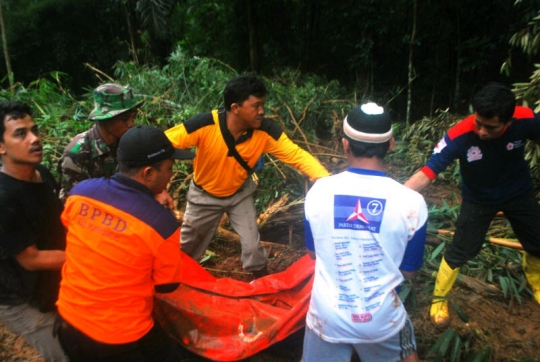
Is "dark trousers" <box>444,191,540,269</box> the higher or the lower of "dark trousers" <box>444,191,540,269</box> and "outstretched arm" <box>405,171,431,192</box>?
the lower

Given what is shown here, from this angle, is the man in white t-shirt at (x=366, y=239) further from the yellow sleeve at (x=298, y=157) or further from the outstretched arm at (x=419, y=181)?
the yellow sleeve at (x=298, y=157)

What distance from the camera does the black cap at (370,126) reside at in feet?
4.89

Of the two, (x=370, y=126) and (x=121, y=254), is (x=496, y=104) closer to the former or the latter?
(x=370, y=126)

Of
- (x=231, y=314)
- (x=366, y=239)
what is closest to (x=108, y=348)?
(x=231, y=314)

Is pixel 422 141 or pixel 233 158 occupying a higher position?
pixel 233 158

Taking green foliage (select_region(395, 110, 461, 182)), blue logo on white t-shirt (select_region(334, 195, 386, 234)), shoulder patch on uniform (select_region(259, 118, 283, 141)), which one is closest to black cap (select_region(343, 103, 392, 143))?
blue logo on white t-shirt (select_region(334, 195, 386, 234))

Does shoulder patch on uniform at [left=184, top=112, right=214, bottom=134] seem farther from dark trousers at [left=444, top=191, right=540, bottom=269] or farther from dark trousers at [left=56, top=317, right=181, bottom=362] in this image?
dark trousers at [left=444, top=191, right=540, bottom=269]

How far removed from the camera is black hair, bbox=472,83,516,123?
2254 millimetres

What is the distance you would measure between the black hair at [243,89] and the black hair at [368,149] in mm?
1307

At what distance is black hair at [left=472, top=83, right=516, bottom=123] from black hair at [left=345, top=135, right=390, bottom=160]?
112cm

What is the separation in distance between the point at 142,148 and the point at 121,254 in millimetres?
453

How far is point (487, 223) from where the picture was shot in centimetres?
270

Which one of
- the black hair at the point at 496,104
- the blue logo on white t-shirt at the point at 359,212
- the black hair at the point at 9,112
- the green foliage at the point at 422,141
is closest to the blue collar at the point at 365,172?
the blue logo on white t-shirt at the point at 359,212

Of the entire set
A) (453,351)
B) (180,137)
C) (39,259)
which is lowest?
(453,351)
